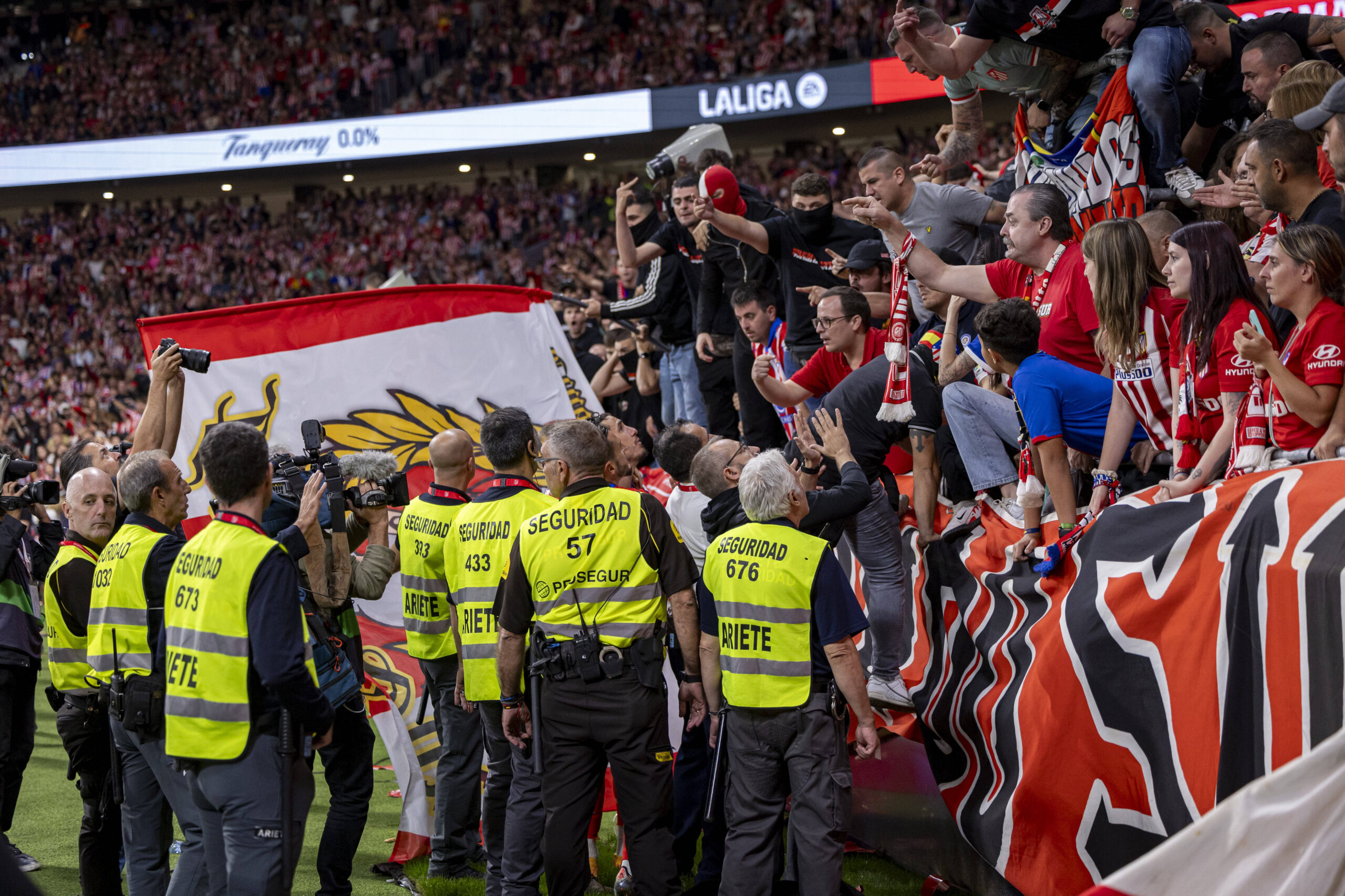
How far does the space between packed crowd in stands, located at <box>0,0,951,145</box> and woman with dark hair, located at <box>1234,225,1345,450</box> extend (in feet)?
62.0

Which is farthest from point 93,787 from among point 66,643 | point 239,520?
point 239,520

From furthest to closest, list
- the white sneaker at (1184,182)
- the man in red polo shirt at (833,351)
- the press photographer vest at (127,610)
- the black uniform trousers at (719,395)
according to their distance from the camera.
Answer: the black uniform trousers at (719,395)
the man in red polo shirt at (833,351)
the white sneaker at (1184,182)
the press photographer vest at (127,610)

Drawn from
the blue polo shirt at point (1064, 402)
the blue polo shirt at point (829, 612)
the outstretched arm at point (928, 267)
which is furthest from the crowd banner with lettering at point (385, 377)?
the blue polo shirt at point (1064, 402)

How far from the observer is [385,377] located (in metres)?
7.14

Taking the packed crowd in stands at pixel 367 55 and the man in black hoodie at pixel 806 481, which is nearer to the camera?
the man in black hoodie at pixel 806 481

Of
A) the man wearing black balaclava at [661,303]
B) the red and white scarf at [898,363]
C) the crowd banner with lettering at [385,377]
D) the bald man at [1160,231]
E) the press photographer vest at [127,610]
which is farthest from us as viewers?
the man wearing black balaclava at [661,303]

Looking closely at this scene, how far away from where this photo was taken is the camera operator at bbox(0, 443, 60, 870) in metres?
5.56

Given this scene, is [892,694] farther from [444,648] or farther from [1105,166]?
[1105,166]

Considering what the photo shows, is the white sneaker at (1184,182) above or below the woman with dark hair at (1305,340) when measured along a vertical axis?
above

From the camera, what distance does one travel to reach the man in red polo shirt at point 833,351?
562cm

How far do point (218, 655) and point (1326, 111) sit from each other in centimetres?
408

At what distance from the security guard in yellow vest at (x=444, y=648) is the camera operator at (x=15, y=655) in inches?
73.9

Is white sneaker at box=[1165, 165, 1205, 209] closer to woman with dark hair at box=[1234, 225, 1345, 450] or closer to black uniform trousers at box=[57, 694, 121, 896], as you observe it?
woman with dark hair at box=[1234, 225, 1345, 450]

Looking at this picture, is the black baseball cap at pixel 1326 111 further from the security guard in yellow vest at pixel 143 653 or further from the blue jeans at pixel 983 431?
the security guard in yellow vest at pixel 143 653
